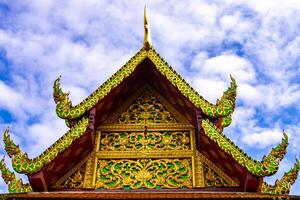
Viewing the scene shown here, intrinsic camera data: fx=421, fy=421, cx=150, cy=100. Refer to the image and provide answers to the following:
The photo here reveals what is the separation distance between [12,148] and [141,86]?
2.51 metres

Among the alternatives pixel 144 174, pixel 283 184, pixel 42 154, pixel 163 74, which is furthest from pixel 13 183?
pixel 283 184

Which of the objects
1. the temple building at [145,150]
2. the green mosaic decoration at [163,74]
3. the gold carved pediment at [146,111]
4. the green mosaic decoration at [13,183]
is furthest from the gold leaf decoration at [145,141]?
the green mosaic decoration at [13,183]

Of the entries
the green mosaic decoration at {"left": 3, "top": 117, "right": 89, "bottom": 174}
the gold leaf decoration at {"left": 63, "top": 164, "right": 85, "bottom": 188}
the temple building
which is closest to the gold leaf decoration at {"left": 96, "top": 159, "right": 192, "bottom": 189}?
the temple building

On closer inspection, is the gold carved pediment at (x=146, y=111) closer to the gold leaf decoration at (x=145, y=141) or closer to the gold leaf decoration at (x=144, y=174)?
the gold leaf decoration at (x=145, y=141)

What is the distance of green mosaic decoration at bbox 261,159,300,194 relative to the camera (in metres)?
5.85

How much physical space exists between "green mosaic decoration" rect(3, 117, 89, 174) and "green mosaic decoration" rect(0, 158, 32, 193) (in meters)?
0.47

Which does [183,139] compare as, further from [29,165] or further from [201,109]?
[29,165]

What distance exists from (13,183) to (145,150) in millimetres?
2027

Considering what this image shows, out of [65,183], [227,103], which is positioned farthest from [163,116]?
[65,183]

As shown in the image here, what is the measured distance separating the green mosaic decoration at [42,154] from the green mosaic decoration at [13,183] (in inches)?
18.3

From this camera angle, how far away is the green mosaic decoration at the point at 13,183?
6152 mm

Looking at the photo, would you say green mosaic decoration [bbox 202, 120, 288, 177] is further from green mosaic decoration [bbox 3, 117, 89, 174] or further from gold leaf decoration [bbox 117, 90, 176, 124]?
green mosaic decoration [bbox 3, 117, 89, 174]

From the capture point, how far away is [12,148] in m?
6.02

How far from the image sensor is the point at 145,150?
21.5 feet
